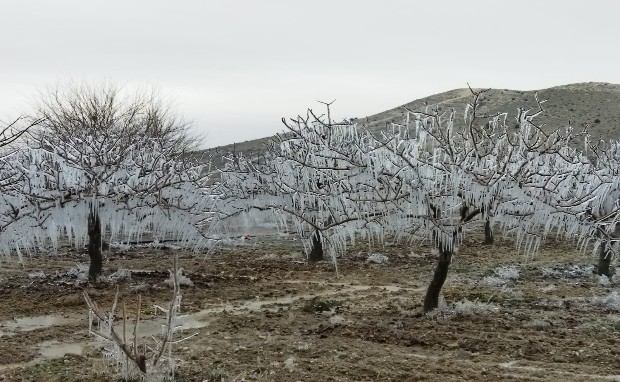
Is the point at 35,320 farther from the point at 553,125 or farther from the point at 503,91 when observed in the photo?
the point at 503,91

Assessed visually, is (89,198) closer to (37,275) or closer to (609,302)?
(37,275)

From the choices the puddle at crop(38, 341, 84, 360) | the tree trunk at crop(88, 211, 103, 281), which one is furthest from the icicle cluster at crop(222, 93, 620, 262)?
the tree trunk at crop(88, 211, 103, 281)

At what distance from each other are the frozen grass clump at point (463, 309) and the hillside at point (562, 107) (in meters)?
43.9

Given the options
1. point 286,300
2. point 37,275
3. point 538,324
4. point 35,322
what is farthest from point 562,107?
point 35,322

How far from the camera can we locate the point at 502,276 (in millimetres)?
13812

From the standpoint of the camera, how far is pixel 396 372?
266 inches

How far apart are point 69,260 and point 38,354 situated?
33.3ft

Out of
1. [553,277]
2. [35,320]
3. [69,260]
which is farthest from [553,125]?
[35,320]

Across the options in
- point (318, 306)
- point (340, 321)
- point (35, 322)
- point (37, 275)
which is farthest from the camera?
point (37, 275)

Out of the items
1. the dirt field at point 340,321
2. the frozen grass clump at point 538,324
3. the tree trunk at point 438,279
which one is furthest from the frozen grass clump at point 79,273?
the frozen grass clump at point 538,324

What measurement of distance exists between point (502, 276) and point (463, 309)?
4.64 metres

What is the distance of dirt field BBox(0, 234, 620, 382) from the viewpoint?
272 inches

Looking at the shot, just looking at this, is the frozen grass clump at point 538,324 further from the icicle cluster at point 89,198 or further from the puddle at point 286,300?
the icicle cluster at point 89,198

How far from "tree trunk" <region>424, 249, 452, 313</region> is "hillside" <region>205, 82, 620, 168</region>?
144ft
